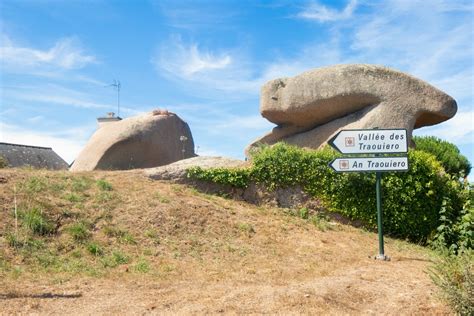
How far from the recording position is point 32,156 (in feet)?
60.6

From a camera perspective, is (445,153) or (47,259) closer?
(47,259)

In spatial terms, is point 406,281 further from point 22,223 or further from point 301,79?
point 301,79

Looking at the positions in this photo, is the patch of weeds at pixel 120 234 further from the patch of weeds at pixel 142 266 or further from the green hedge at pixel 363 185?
the green hedge at pixel 363 185

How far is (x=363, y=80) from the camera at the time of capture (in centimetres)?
1286

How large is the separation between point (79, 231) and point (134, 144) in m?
5.89

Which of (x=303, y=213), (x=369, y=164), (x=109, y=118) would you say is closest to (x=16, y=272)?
(x=369, y=164)

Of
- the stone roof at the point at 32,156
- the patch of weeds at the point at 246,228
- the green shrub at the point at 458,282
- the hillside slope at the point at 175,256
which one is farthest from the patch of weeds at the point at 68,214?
the stone roof at the point at 32,156

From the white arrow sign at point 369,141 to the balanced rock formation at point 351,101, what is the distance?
12.3ft

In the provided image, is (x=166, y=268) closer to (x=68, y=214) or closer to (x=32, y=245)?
(x=32, y=245)

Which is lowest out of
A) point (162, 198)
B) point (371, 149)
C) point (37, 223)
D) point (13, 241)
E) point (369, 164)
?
point (13, 241)

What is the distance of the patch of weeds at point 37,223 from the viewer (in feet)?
27.5

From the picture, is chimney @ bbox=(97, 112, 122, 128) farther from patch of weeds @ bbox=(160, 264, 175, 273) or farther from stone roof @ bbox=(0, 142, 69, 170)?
patch of weeds @ bbox=(160, 264, 175, 273)


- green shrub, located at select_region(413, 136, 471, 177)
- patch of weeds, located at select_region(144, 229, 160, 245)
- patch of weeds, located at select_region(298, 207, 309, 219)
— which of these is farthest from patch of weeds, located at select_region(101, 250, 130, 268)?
green shrub, located at select_region(413, 136, 471, 177)

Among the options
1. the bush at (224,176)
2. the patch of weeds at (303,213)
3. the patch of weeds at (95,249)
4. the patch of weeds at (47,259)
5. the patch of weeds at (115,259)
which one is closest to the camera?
the patch of weeds at (47,259)
